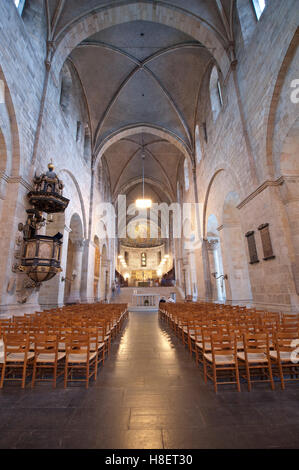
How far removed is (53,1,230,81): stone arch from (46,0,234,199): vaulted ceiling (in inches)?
2.8

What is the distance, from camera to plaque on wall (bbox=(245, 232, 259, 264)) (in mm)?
8000

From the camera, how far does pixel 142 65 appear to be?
14.1 metres

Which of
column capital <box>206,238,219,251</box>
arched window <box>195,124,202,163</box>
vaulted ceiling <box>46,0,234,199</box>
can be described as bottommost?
column capital <box>206,238,219,251</box>

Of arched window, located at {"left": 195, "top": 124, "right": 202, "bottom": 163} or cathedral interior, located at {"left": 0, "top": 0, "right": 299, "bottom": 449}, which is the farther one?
arched window, located at {"left": 195, "top": 124, "right": 202, "bottom": 163}

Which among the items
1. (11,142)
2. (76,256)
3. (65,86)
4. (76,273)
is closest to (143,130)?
(65,86)

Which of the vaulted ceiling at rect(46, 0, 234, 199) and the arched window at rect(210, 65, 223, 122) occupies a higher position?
the vaulted ceiling at rect(46, 0, 234, 199)

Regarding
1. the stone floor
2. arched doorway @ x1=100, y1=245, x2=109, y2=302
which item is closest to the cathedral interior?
the stone floor

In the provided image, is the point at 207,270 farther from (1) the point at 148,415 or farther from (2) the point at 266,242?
(1) the point at 148,415

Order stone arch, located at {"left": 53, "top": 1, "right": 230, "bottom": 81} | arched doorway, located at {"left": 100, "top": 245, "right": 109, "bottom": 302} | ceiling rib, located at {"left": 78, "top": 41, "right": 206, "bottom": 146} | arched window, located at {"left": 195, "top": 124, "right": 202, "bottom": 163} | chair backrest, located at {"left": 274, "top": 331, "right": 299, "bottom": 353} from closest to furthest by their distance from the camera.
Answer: chair backrest, located at {"left": 274, "top": 331, "right": 299, "bottom": 353}
stone arch, located at {"left": 53, "top": 1, "right": 230, "bottom": 81}
ceiling rib, located at {"left": 78, "top": 41, "right": 206, "bottom": 146}
arched window, located at {"left": 195, "top": 124, "right": 202, "bottom": 163}
arched doorway, located at {"left": 100, "top": 245, "right": 109, "bottom": 302}

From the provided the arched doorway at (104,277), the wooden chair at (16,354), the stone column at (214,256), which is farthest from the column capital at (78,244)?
the wooden chair at (16,354)

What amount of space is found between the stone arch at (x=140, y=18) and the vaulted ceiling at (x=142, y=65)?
70 mm

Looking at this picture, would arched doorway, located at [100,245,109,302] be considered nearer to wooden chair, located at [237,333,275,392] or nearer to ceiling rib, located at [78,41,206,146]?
ceiling rib, located at [78,41,206,146]

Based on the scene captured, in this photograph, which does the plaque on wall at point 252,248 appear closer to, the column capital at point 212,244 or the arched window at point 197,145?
the column capital at point 212,244

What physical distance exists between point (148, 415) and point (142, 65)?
56.3 ft
